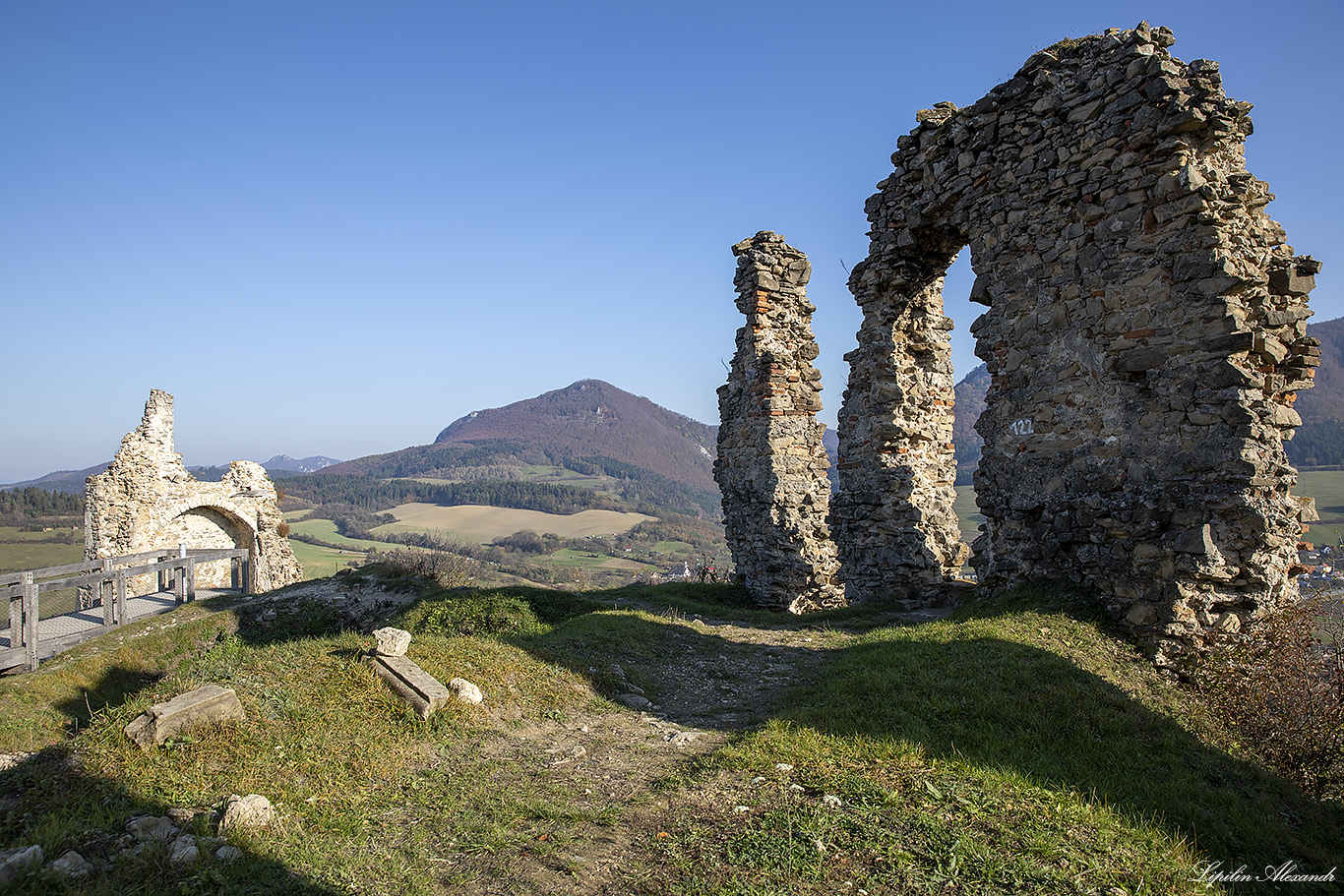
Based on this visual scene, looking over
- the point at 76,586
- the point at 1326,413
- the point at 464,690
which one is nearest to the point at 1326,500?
the point at 1326,413

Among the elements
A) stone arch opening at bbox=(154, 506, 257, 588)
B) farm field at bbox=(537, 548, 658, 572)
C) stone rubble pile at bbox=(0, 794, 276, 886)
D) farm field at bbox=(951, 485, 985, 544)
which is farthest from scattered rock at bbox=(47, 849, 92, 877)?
farm field at bbox=(537, 548, 658, 572)

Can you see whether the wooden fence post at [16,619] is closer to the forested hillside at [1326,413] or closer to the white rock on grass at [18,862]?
the white rock on grass at [18,862]

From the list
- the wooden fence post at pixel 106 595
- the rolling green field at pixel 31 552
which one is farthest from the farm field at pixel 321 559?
the wooden fence post at pixel 106 595

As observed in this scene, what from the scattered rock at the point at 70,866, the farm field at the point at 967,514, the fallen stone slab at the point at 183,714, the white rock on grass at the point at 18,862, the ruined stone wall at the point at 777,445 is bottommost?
the farm field at the point at 967,514

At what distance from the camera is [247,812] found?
3287 millimetres

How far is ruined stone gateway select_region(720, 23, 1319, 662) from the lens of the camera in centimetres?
579

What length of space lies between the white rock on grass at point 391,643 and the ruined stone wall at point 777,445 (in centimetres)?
713

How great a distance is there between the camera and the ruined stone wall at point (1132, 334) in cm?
579

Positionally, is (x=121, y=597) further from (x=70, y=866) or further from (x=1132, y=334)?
(x=1132, y=334)

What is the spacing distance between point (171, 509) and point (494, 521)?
52.2 metres

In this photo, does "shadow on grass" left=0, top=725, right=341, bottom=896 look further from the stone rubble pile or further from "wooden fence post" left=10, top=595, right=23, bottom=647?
"wooden fence post" left=10, top=595, right=23, bottom=647

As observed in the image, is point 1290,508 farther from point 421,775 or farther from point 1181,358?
point 421,775

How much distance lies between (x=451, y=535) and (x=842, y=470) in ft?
188

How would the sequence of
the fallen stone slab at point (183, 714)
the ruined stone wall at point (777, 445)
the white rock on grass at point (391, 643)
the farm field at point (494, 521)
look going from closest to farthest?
the fallen stone slab at point (183, 714) < the white rock on grass at point (391, 643) < the ruined stone wall at point (777, 445) < the farm field at point (494, 521)
